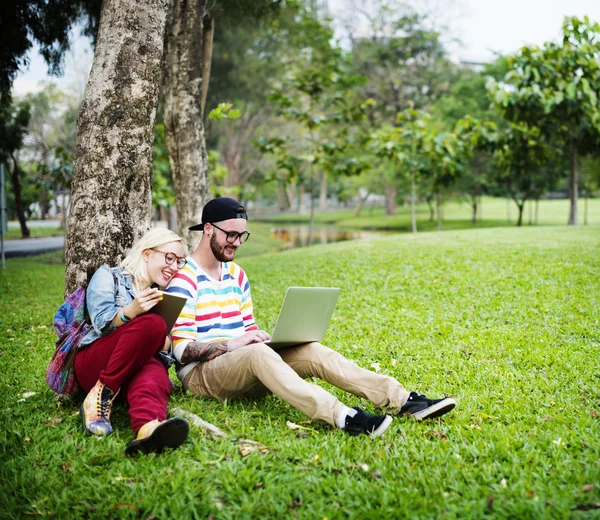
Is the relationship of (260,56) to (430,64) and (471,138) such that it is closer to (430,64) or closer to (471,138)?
(471,138)

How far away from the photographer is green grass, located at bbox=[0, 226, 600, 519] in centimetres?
257

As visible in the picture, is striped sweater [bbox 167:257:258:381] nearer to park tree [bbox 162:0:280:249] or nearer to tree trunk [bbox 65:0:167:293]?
tree trunk [bbox 65:0:167:293]

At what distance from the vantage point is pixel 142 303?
123 inches

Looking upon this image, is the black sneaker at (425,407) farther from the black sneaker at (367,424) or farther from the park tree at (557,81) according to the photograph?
the park tree at (557,81)

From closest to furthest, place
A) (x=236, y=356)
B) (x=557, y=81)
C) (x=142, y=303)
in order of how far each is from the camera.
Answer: (x=142, y=303) → (x=236, y=356) → (x=557, y=81)

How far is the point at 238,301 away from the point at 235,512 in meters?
1.53

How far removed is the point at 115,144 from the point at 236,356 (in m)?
1.84

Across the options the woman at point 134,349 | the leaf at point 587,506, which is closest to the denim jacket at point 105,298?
the woman at point 134,349

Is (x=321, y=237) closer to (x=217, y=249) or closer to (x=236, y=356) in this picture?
(x=217, y=249)

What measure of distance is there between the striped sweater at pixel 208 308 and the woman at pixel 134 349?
11cm

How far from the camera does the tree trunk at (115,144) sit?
4.02m

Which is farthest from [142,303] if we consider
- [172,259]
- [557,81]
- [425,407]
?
[557,81]

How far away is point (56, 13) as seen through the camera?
8.27 metres

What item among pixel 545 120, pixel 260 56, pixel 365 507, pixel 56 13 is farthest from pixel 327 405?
pixel 260 56
